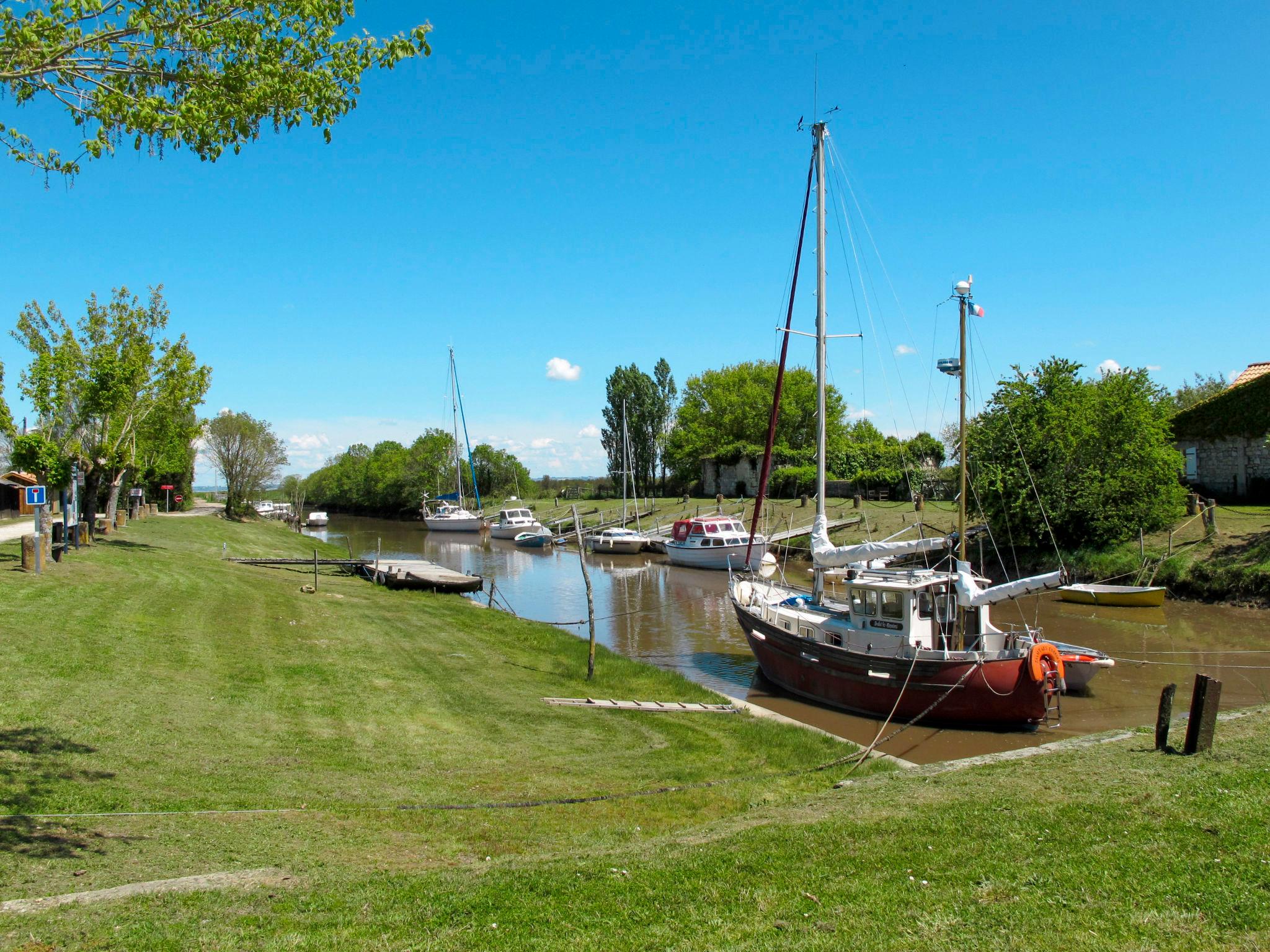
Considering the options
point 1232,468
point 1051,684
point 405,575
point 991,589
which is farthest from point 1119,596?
point 405,575

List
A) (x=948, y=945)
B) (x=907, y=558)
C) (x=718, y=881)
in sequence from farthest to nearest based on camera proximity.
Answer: (x=907, y=558) < (x=718, y=881) < (x=948, y=945)

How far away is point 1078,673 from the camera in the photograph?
18703mm

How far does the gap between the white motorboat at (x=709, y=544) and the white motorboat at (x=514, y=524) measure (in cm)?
2033

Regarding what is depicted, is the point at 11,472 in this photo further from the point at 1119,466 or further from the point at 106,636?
the point at 1119,466

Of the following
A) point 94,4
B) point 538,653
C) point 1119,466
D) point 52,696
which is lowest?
point 538,653

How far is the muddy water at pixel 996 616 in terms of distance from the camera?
17.0 meters

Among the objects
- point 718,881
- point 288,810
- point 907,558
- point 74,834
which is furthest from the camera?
point 907,558

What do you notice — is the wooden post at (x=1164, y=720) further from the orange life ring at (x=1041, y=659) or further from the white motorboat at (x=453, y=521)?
the white motorboat at (x=453, y=521)

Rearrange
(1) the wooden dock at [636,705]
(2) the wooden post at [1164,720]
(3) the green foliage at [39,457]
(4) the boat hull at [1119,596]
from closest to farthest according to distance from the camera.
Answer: (2) the wooden post at [1164,720]
(1) the wooden dock at [636,705]
(3) the green foliage at [39,457]
(4) the boat hull at [1119,596]

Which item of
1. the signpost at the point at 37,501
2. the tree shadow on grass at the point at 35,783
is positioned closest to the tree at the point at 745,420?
the signpost at the point at 37,501

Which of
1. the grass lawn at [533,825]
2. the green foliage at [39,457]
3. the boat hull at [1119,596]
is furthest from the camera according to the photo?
the boat hull at [1119,596]

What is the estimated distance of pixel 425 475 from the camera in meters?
98.8

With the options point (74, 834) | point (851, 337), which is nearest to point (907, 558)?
point (851, 337)

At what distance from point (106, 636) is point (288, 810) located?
29.1ft
